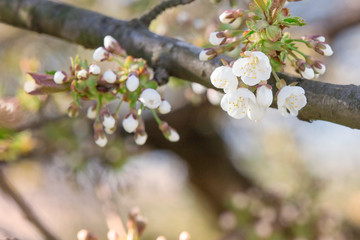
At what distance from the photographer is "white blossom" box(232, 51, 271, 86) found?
0.67 m

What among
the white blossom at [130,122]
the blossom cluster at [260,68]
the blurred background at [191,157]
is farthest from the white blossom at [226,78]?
the blurred background at [191,157]

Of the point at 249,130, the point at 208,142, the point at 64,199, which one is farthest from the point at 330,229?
the point at 64,199

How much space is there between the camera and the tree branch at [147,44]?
710 mm

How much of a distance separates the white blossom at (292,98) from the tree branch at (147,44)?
0.10ft

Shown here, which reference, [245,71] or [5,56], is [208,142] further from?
[245,71]

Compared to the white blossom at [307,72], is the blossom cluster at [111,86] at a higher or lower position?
lower

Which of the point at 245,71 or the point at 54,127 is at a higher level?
the point at 245,71

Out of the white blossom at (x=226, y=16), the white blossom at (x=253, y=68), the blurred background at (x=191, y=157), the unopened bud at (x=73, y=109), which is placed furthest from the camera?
the blurred background at (x=191, y=157)

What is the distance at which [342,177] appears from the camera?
11.0 feet

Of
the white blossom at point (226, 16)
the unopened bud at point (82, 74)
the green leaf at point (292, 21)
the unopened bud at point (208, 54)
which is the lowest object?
the unopened bud at point (82, 74)

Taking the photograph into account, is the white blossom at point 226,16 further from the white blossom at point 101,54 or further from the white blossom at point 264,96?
the white blossom at point 101,54

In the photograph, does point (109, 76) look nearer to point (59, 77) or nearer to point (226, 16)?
point (59, 77)

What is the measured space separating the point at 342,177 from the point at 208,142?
138 centimetres

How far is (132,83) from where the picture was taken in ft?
2.62
